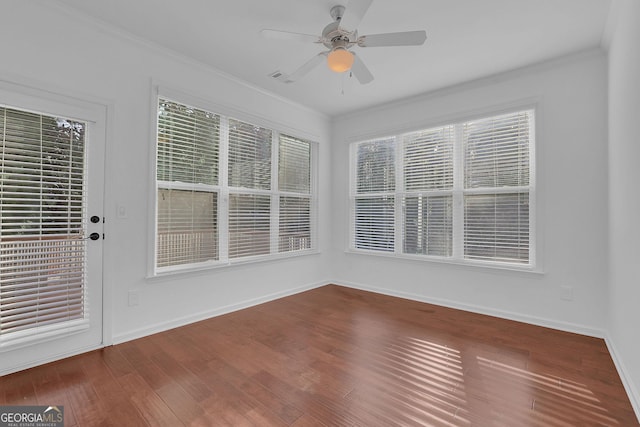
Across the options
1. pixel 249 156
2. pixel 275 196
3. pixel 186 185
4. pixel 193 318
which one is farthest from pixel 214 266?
pixel 249 156

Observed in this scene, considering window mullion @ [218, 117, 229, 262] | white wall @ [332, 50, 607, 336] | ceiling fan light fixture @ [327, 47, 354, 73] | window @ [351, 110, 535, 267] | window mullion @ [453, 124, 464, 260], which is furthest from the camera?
window mullion @ [453, 124, 464, 260]

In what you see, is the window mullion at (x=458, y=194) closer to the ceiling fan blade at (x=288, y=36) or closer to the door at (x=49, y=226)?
the ceiling fan blade at (x=288, y=36)

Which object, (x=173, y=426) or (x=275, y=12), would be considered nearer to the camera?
(x=173, y=426)

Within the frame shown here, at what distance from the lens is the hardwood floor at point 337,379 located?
1.75 metres

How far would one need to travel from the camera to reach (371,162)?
4.66 metres

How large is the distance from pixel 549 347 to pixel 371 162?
308cm

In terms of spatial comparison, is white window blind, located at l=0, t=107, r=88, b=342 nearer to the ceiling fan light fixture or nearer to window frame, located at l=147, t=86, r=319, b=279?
window frame, located at l=147, t=86, r=319, b=279

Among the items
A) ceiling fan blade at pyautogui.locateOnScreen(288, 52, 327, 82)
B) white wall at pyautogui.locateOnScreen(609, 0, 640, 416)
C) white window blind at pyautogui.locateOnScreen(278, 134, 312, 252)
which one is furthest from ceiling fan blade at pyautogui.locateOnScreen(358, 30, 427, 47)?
white window blind at pyautogui.locateOnScreen(278, 134, 312, 252)

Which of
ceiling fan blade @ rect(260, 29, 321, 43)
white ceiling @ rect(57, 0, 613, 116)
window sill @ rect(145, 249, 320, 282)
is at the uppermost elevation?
white ceiling @ rect(57, 0, 613, 116)

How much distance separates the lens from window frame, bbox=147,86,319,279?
115 inches

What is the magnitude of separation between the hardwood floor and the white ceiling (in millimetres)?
2790

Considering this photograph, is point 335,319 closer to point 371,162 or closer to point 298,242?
point 298,242

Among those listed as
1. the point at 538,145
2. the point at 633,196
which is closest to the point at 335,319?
the point at 633,196

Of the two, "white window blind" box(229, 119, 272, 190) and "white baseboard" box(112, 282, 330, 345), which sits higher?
"white window blind" box(229, 119, 272, 190)
